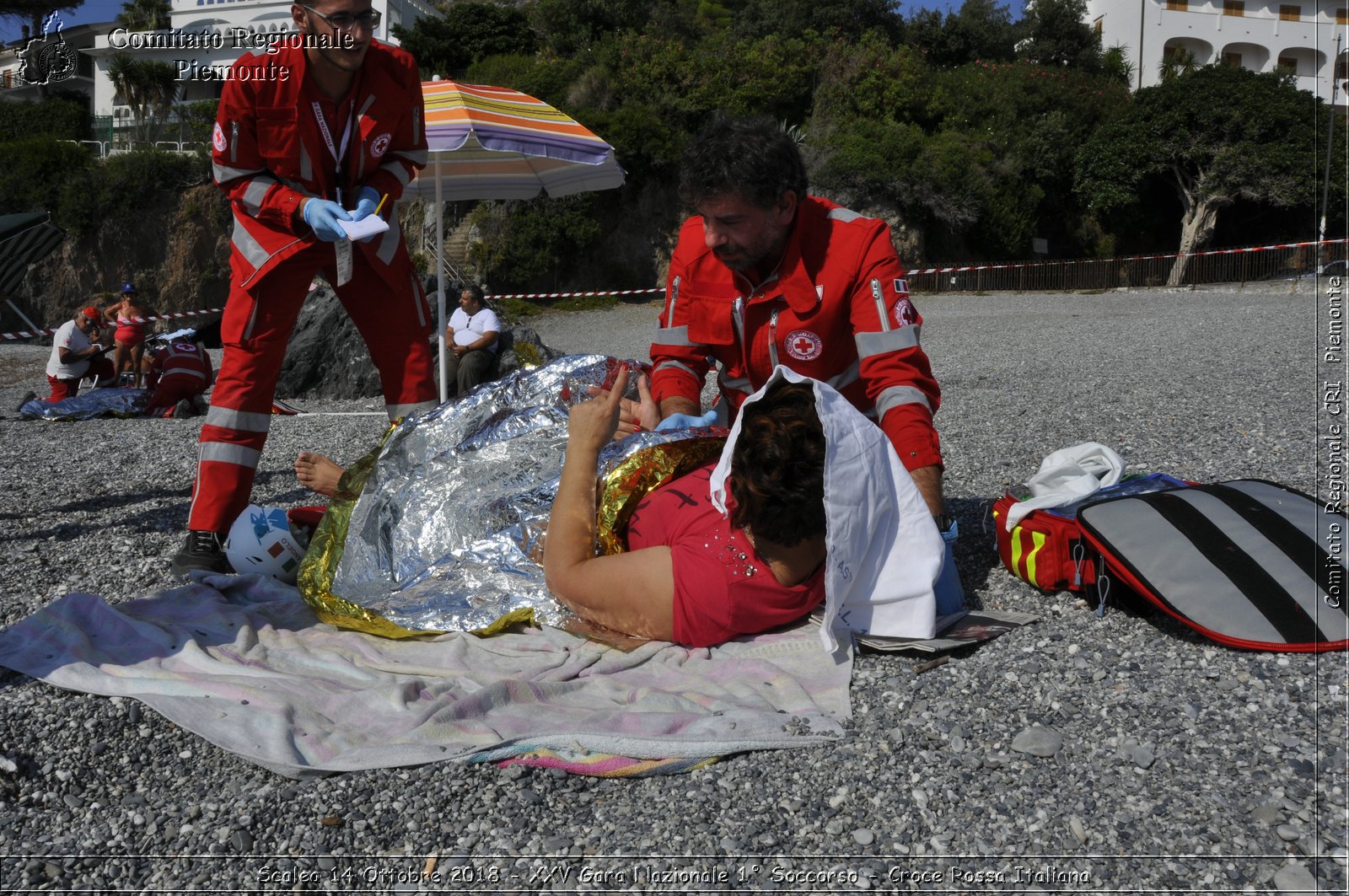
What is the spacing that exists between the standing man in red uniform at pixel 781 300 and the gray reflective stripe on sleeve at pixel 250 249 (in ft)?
4.47

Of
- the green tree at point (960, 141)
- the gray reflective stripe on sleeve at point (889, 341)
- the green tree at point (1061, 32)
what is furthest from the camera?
the green tree at point (1061, 32)

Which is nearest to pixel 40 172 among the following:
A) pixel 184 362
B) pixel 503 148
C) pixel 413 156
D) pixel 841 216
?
pixel 184 362

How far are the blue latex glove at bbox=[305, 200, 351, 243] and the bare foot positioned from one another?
0.73 metres

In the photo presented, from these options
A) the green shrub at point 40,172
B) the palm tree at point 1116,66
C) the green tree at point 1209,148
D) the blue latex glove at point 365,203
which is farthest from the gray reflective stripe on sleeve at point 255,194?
the palm tree at point 1116,66

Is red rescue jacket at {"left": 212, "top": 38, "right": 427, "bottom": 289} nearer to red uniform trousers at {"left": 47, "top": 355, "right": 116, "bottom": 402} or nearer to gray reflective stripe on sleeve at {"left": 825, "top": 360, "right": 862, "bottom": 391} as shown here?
gray reflective stripe on sleeve at {"left": 825, "top": 360, "right": 862, "bottom": 391}

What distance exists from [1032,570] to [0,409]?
10.3 m

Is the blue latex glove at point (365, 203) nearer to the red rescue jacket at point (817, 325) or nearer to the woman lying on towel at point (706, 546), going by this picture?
the red rescue jacket at point (817, 325)

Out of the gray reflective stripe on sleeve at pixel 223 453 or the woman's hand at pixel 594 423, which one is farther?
the gray reflective stripe on sleeve at pixel 223 453

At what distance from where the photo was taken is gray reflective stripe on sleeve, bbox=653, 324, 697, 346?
11.2ft

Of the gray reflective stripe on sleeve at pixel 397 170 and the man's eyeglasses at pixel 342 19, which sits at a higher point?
the man's eyeglasses at pixel 342 19

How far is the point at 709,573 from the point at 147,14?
44358 mm

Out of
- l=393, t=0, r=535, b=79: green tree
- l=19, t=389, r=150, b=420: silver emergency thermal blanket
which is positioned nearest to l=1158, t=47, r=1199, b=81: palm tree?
l=393, t=0, r=535, b=79: green tree

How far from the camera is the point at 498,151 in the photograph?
21.1ft

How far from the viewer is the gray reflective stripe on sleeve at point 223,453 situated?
334cm
